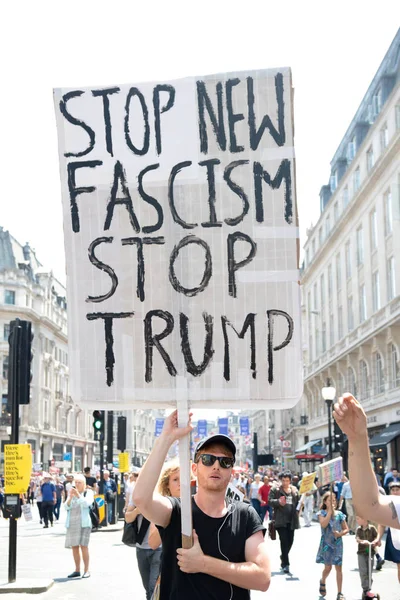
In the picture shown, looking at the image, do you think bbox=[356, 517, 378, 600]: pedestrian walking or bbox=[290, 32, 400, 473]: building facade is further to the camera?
bbox=[290, 32, 400, 473]: building facade

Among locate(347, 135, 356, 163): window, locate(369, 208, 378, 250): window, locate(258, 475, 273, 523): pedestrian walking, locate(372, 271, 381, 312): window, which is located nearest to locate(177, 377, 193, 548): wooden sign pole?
locate(258, 475, 273, 523): pedestrian walking

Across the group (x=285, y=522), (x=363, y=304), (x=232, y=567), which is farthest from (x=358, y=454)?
(x=363, y=304)

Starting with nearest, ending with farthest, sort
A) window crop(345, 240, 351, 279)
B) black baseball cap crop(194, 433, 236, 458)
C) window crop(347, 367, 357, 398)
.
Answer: black baseball cap crop(194, 433, 236, 458) → window crop(347, 367, 357, 398) → window crop(345, 240, 351, 279)

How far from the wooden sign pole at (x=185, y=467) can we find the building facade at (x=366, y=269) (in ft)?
118

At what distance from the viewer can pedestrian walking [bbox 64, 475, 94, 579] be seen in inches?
545

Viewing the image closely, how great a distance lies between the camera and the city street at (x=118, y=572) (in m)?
12.3

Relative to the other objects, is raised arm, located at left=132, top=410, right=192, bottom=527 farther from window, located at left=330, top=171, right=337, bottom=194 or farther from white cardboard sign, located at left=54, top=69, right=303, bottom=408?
window, located at left=330, top=171, right=337, bottom=194

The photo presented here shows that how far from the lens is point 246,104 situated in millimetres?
4672

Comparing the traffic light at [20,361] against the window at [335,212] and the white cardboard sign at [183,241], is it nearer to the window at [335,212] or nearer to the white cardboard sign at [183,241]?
the white cardboard sign at [183,241]

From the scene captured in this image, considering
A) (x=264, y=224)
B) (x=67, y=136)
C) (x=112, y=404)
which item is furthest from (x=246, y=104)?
(x=112, y=404)

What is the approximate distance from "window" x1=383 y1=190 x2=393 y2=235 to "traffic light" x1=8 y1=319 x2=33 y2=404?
31.1m

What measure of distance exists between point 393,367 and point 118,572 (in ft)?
99.3

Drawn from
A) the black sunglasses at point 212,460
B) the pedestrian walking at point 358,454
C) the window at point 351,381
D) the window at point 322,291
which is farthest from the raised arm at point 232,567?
the window at point 322,291

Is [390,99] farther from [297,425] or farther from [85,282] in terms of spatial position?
[297,425]
